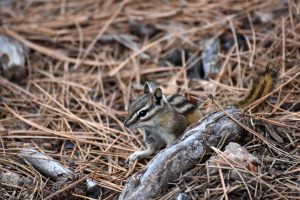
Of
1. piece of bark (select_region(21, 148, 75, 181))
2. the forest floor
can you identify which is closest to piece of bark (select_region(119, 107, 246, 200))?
the forest floor

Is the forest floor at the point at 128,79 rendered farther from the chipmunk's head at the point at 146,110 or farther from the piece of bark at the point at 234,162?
the chipmunk's head at the point at 146,110

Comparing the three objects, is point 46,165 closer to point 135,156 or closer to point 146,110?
point 135,156

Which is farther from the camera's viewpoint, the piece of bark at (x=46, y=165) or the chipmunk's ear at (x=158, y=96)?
the chipmunk's ear at (x=158, y=96)

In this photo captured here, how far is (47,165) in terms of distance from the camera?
365 cm

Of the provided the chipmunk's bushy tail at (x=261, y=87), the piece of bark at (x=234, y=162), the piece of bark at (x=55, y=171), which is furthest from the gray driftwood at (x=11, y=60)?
the piece of bark at (x=234, y=162)

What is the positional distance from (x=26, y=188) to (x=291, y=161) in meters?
1.83

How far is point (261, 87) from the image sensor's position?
13.0ft

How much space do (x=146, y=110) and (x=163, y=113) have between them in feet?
0.69

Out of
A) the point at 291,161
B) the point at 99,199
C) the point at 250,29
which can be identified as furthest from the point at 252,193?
the point at 250,29

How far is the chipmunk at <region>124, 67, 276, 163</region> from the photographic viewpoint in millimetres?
3771

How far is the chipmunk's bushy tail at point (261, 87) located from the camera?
3904mm

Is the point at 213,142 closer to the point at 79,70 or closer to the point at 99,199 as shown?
the point at 99,199

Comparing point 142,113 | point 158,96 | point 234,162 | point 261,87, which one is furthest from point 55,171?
point 261,87

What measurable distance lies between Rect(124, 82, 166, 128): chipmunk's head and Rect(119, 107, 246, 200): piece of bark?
47 cm
